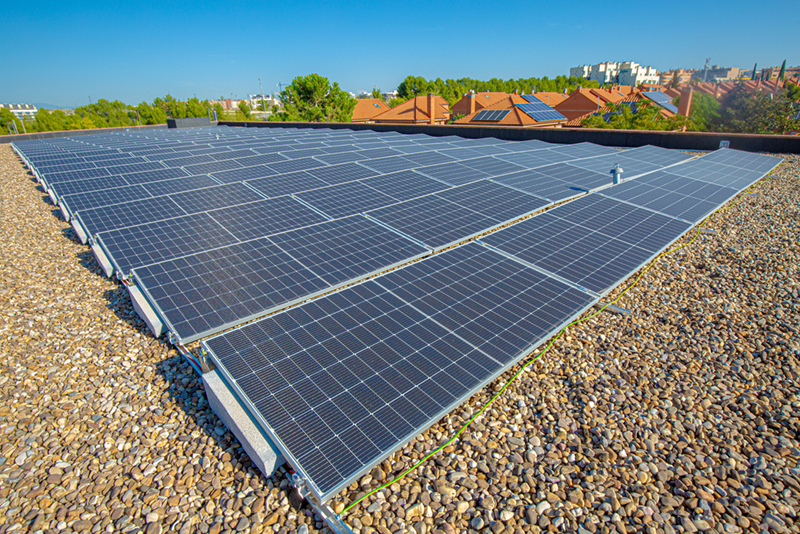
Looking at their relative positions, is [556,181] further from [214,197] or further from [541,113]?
[541,113]

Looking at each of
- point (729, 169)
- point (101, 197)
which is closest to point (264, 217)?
point (101, 197)

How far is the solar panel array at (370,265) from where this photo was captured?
4.95m

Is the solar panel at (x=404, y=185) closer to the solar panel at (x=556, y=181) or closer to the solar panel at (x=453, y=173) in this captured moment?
the solar panel at (x=453, y=173)

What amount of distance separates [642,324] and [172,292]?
9.12 meters

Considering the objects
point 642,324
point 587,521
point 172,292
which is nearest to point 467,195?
point 642,324

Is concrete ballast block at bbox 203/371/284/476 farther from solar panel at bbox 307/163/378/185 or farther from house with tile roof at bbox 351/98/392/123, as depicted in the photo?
house with tile roof at bbox 351/98/392/123

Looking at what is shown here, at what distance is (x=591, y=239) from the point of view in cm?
957

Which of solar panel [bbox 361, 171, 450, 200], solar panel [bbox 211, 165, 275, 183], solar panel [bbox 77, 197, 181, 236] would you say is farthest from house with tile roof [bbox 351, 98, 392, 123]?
solar panel [bbox 77, 197, 181, 236]

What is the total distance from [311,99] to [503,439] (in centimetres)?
7090

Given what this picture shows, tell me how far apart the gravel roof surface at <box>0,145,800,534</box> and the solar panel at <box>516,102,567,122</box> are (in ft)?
138

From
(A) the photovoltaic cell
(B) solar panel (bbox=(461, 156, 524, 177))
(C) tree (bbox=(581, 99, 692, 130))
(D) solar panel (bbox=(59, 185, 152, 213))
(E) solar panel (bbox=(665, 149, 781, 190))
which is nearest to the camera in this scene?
(A) the photovoltaic cell

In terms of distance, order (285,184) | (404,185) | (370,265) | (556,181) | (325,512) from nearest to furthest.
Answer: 1. (325,512)
2. (370,265)
3. (404,185)
4. (285,184)
5. (556,181)

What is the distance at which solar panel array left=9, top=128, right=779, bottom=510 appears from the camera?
4.95m

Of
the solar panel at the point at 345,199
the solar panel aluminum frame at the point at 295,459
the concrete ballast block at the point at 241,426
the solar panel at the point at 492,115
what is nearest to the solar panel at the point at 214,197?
the solar panel at the point at 345,199
